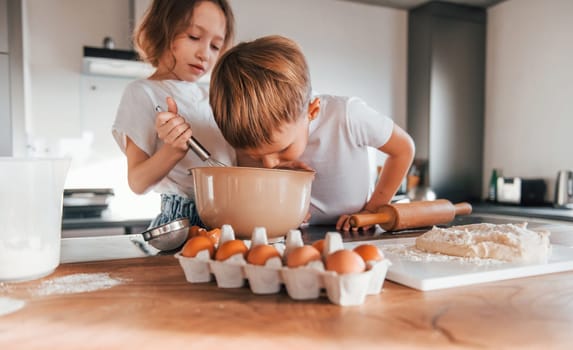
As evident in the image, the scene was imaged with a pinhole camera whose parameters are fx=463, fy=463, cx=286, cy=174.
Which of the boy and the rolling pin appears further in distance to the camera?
the rolling pin

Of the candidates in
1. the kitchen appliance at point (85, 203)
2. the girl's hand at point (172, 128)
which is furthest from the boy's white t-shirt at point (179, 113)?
the kitchen appliance at point (85, 203)

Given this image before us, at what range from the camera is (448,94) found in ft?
10.1

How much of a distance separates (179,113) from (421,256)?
666mm

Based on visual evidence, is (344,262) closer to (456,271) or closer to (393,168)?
(456,271)

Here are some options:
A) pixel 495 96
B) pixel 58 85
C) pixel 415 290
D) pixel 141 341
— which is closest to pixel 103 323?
pixel 141 341

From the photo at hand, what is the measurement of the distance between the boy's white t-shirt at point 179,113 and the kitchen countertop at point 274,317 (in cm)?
55

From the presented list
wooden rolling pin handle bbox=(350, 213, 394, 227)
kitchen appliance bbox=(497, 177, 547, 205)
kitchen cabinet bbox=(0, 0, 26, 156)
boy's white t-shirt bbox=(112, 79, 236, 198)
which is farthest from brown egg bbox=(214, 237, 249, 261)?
kitchen appliance bbox=(497, 177, 547, 205)

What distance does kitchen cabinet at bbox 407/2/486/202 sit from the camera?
10.0 feet

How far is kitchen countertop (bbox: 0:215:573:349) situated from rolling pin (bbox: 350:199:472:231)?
38 centimetres

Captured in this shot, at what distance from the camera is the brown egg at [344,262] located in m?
0.42

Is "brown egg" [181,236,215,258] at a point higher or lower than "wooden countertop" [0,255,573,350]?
higher

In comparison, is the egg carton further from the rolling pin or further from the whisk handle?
the rolling pin

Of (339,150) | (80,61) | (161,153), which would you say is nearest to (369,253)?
(161,153)

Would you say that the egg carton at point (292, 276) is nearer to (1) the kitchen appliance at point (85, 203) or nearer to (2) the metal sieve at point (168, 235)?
(2) the metal sieve at point (168, 235)
